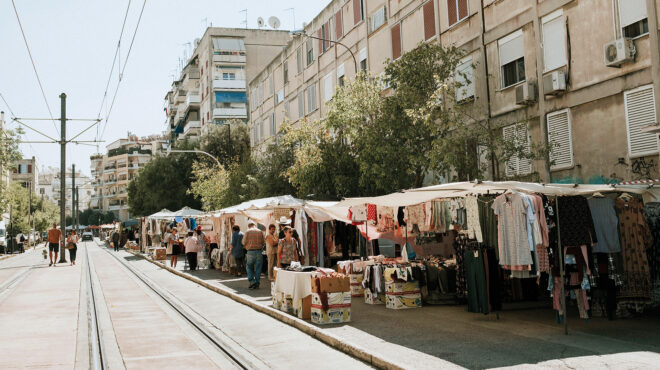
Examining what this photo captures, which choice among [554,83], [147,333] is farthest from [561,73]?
[147,333]

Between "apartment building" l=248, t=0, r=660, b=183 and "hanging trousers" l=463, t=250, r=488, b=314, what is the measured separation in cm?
539

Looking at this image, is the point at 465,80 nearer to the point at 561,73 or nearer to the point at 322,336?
the point at 561,73

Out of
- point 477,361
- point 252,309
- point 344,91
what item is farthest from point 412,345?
point 344,91

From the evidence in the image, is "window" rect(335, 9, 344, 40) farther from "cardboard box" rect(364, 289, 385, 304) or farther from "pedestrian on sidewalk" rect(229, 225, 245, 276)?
"cardboard box" rect(364, 289, 385, 304)

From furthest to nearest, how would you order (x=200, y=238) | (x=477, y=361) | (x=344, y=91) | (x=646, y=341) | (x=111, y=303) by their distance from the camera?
(x=200, y=238)
(x=344, y=91)
(x=111, y=303)
(x=646, y=341)
(x=477, y=361)

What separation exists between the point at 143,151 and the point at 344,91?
12737 centimetres

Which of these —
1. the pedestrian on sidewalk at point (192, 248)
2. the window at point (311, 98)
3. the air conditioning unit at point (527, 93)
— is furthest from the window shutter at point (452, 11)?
the window at point (311, 98)

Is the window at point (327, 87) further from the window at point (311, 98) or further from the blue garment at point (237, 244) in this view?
the blue garment at point (237, 244)

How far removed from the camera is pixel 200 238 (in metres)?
26.3

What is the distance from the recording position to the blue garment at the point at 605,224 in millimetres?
9961

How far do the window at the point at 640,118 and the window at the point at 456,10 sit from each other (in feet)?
26.8

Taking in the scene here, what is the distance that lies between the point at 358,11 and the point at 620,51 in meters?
17.5

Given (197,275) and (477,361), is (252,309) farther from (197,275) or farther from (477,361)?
(197,275)

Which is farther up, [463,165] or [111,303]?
[463,165]
